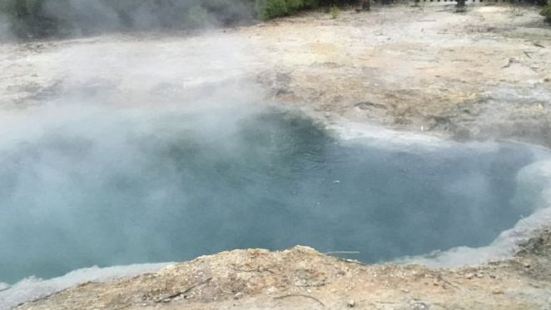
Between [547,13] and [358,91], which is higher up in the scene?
[547,13]

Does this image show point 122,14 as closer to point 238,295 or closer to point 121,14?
point 121,14

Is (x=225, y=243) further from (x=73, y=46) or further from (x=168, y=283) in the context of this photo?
(x=73, y=46)

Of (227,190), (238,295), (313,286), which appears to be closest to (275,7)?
(227,190)

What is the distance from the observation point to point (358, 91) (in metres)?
9.08

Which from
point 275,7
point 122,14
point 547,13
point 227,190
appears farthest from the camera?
point 122,14

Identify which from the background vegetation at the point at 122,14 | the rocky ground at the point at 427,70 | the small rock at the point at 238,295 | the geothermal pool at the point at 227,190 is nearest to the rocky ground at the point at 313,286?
the small rock at the point at 238,295

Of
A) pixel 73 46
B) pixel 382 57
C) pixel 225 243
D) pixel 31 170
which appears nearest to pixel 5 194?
pixel 31 170

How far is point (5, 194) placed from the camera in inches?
291

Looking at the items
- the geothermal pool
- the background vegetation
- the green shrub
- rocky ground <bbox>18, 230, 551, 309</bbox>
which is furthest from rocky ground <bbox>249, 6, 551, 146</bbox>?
rocky ground <bbox>18, 230, 551, 309</bbox>

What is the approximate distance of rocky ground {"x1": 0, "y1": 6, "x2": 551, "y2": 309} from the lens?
507 centimetres

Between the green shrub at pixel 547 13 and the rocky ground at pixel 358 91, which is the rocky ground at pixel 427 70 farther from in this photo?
the green shrub at pixel 547 13

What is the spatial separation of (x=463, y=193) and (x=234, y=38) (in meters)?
6.13

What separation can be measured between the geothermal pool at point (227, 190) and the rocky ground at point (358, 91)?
1.84 ft

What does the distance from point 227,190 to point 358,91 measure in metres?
2.79
